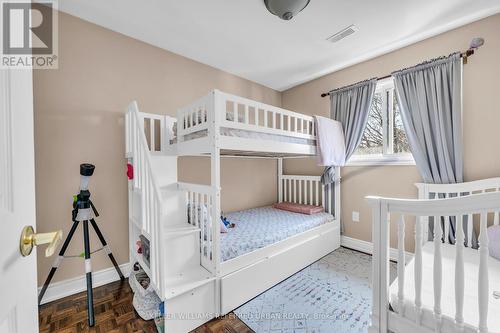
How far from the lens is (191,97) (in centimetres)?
268

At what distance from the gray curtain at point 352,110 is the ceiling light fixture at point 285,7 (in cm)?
134

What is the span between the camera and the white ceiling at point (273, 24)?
1.81 metres

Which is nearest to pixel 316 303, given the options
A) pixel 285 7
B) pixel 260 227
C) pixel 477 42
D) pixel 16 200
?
pixel 260 227

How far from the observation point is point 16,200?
508 mm

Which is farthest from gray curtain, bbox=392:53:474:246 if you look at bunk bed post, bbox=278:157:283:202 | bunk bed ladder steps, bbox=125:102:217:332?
bunk bed ladder steps, bbox=125:102:217:332

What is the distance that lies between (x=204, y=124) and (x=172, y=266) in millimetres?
1093

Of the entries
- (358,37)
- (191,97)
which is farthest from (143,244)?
(358,37)

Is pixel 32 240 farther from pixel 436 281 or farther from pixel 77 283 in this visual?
pixel 77 283

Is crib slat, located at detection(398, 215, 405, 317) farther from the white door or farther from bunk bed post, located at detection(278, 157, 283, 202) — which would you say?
bunk bed post, located at detection(278, 157, 283, 202)

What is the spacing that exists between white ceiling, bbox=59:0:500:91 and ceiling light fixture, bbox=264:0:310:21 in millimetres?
99

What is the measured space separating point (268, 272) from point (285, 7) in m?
2.24

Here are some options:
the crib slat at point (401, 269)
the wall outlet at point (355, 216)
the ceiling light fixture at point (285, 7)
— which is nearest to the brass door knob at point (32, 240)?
the crib slat at point (401, 269)

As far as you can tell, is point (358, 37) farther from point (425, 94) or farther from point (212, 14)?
point (212, 14)

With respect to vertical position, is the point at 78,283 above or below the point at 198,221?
below
